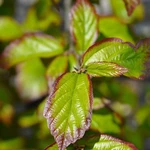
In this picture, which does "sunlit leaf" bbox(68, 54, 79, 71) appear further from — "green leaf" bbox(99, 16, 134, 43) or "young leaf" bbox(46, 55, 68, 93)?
"green leaf" bbox(99, 16, 134, 43)

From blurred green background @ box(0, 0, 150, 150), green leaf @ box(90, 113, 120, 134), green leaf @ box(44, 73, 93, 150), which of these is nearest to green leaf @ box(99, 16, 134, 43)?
blurred green background @ box(0, 0, 150, 150)

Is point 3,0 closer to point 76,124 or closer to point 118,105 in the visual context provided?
point 118,105

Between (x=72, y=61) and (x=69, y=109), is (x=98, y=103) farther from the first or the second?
(x=69, y=109)

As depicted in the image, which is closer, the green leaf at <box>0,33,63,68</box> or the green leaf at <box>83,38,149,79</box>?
the green leaf at <box>83,38,149,79</box>

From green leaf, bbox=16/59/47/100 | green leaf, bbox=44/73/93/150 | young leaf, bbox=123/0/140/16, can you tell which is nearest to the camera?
green leaf, bbox=44/73/93/150

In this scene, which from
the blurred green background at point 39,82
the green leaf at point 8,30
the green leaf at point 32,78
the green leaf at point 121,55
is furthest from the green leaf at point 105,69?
the green leaf at point 8,30

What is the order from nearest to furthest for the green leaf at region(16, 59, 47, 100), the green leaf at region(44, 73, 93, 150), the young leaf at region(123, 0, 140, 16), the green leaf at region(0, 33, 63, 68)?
the green leaf at region(44, 73, 93, 150), the young leaf at region(123, 0, 140, 16), the green leaf at region(0, 33, 63, 68), the green leaf at region(16, 59, 47, 100)

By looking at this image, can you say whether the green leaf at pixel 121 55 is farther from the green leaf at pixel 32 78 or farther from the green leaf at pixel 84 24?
the green leaf at pixel 32 78
